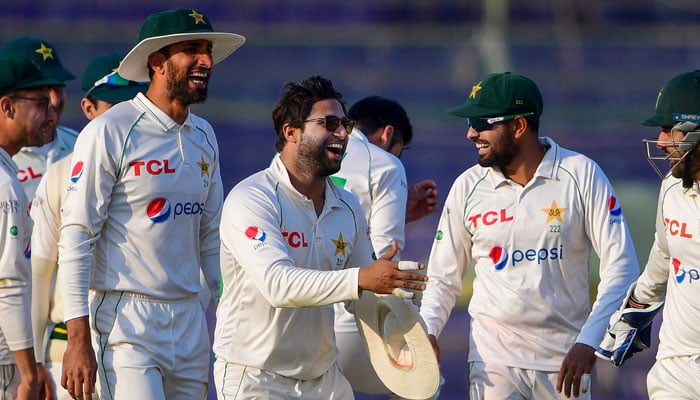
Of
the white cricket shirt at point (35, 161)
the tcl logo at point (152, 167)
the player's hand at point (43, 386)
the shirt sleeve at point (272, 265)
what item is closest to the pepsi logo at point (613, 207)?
the shirt sleeve at point (272, 265)

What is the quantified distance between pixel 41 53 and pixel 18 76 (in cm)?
128

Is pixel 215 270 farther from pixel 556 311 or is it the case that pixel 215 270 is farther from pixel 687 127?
pixel 687 127

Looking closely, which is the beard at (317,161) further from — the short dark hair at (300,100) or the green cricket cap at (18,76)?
the green cricket cap at (18,76)

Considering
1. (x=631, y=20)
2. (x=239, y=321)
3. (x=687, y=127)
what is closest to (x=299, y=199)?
(x=239, y=321)

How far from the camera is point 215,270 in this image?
571 cm

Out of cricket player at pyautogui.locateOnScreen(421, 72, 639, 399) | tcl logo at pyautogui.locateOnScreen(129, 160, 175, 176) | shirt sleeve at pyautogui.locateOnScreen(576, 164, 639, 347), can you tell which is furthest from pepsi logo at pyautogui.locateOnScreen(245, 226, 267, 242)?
shirt sleeve at pyautogui.locateOnScreen(576, 164, 639, 347)

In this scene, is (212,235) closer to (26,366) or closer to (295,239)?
(295,239)

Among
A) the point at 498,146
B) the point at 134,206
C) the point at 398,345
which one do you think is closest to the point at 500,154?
the point at 498,146

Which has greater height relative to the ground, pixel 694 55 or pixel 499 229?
pixel 499 229

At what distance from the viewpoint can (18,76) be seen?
576 cm

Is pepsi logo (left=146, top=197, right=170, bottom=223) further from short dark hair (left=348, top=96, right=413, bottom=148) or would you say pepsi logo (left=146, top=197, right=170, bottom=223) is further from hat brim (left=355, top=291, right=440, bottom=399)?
short dark hair (left=348, top=96, right=413, bottom=148)

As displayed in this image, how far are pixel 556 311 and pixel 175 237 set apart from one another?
165 cm

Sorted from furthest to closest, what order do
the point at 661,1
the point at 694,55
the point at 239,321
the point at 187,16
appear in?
the point at 661,1
the point at 694,55
the point at 187,16
the point at 239,321

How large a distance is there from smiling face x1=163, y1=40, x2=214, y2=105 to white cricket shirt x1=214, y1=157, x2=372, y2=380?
508 mm
